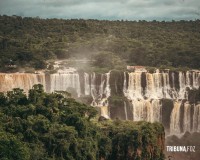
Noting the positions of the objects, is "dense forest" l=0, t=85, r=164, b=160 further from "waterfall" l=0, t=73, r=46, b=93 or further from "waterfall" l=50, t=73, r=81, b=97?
"waterfall" l=50, t=73, r=81, b=97

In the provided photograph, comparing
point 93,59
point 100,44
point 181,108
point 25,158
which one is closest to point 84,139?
point 25,158

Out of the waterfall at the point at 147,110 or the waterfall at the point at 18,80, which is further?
the waterfall at the point at 147,110

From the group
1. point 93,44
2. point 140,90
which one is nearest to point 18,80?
point 140,90

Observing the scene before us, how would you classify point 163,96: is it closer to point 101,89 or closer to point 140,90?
point 140,90

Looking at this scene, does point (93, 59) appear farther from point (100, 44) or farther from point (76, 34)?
point (76, 34)

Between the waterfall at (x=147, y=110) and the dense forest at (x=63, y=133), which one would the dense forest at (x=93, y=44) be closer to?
the waterfall at (x=147, y=110)

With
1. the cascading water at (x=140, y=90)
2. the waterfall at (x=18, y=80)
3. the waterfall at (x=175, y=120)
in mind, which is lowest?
the waterfall at (x=175, y=120)

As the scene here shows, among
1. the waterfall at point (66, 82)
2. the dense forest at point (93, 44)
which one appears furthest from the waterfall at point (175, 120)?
the waterfall at point (66, 82)
